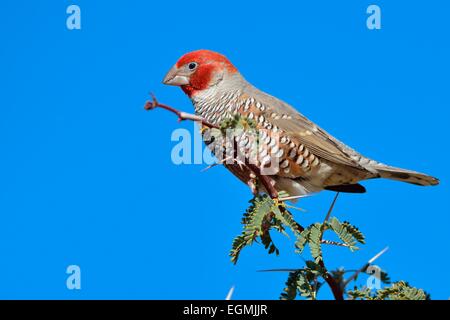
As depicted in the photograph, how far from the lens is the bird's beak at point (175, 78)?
7.42 m

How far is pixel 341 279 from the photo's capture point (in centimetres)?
348

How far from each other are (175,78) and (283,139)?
158 centimetres

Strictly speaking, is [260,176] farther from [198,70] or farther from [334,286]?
[198,70]

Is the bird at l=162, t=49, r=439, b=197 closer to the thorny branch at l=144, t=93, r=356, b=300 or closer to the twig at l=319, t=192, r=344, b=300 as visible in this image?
the thorny branch at l=144, t=93, r=356, b=300

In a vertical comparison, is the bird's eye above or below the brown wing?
above

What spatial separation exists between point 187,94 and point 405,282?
177 inches

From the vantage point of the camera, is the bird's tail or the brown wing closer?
the bird's tail

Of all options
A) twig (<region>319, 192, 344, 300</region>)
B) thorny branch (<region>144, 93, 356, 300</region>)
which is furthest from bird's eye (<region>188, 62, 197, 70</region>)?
twig (<region>319, 192, 344, 300</region>)

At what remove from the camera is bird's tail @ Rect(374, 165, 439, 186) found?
634 centimetres

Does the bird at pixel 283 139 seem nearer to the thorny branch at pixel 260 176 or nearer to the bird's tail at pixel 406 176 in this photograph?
the bird's tail at pixel 406 176

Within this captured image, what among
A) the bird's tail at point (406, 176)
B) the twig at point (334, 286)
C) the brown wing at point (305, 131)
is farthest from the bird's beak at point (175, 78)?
the twig at point (334, 286)

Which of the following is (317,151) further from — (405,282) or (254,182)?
(405,282)

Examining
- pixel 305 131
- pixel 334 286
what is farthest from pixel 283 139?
pixel 334 286
